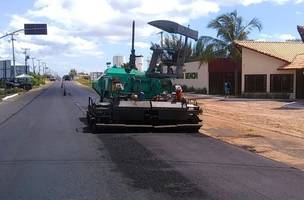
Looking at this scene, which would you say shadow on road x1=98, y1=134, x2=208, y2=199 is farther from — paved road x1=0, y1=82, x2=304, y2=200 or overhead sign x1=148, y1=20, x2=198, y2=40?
overhead sign x1=148, y1=20, x2=198, y2=40

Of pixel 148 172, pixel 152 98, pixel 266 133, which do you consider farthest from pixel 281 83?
pixel 148 172

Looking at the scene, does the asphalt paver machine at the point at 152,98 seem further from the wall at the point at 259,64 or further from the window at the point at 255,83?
the window at the point at 255,83

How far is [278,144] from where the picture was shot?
60.4 ft

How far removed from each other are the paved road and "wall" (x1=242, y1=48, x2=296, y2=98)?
1382 inches

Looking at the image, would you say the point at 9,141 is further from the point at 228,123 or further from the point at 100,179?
the point at 228,123

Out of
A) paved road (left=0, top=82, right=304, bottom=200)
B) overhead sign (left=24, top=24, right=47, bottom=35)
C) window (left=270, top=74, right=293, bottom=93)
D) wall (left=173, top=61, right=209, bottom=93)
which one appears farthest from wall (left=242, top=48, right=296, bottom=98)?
paved road (left=0, top=82, right=304, bottom=200)

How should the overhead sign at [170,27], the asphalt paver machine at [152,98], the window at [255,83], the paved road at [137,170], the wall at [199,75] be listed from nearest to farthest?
the paved road at [137,170] → the asphalt paver machine at [152,98] → the overhead sign at [170,27] → the window at [255,83] → the wall at [199,75]

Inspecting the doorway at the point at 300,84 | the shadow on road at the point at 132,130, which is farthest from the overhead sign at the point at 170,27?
the doorway at the point at 300,84

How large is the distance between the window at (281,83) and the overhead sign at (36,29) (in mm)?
25074

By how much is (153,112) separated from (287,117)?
1179cm

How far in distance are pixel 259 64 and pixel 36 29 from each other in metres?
24.1

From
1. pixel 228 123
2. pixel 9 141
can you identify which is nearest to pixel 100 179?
pixel 9 141

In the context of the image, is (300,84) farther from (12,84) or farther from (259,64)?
(12,84)

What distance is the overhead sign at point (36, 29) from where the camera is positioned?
63.9 metres
